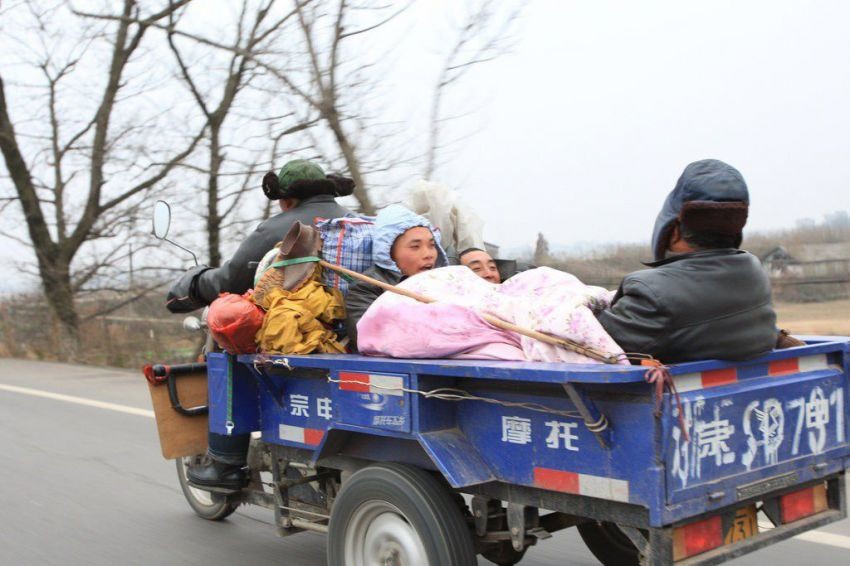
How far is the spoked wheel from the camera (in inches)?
200

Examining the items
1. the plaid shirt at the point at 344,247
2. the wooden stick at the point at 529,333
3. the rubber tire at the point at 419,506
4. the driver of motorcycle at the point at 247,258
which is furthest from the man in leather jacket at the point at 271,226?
the rubber tire at the point at 419,506

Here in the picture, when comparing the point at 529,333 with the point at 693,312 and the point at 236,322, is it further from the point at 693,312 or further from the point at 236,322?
the point at 236,322

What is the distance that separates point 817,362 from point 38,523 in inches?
168

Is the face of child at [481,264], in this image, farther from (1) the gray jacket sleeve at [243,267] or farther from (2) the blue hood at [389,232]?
(1) the gray jacket sleeve at [243,267]

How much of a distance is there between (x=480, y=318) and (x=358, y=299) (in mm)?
776

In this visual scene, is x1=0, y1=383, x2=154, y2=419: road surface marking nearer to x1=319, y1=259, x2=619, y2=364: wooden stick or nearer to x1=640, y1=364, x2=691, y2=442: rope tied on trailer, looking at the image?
x1=319, y1=259, x2=619, y2=364: wooden stick

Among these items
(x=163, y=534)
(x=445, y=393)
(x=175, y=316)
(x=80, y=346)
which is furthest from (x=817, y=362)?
(x=80, y=346)

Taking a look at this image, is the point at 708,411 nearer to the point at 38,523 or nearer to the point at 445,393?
the point at 445,393

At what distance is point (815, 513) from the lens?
3.41 meters

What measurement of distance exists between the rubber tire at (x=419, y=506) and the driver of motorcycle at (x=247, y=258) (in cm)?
111

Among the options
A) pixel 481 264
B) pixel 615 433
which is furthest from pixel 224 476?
pixel 615 433

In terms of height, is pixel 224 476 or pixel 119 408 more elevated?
pixel 224 476

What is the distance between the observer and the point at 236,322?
3.98m

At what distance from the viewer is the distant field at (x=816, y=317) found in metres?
8.95
